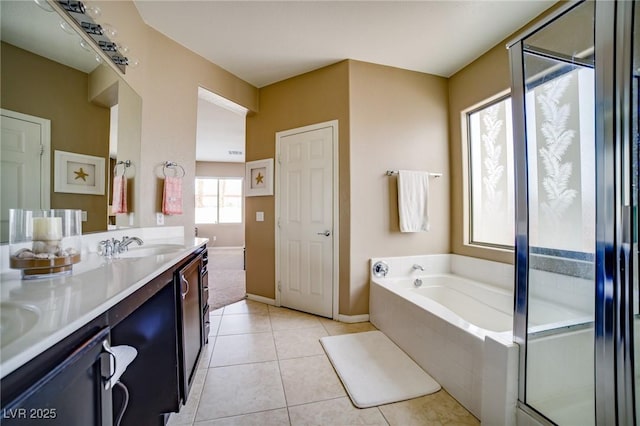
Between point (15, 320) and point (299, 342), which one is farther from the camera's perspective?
point (299, 342)

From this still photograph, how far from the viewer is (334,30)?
2.20m

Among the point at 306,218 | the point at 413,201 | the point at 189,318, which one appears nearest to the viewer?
the point at 189,318

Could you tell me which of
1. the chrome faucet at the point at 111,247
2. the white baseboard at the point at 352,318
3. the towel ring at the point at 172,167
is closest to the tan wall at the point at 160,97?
the towel ring at the point at 172,167

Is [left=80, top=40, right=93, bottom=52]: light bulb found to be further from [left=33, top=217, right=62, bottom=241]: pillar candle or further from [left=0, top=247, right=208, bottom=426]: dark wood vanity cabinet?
[left=0, top=247, right=208, bottom=426]: dark wood vanity cabinet

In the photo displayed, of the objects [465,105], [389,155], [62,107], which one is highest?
[465,105]

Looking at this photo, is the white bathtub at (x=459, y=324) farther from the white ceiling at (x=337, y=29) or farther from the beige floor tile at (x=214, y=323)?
the white ceiling at (x=337, y=29)

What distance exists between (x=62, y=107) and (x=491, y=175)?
3117 mm

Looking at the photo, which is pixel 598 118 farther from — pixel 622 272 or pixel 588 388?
pixel 588 388

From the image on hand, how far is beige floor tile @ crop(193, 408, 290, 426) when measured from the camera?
1.34 m

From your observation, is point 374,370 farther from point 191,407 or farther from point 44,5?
point 44,5

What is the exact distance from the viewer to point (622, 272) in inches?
37.0

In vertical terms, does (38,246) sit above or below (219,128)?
below

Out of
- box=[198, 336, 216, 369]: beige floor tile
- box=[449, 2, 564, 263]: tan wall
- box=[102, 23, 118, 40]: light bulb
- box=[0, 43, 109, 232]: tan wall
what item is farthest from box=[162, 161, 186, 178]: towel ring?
box=[449, 2, 564, 263]: tan wall

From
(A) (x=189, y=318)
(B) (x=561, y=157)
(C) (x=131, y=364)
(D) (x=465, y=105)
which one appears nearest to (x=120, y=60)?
(A) (x=189, y=318)
